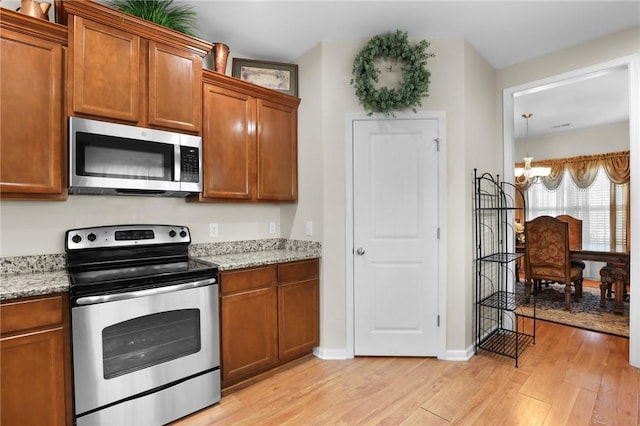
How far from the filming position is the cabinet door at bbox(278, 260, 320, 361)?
8.44ft

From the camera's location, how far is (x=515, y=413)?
2016mm

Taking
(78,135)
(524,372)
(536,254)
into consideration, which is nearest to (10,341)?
(78,135)

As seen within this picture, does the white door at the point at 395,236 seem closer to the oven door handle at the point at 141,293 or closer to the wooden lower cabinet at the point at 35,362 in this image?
the oven door handle at the point at 141,293

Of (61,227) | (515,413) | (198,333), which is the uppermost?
(61,227)

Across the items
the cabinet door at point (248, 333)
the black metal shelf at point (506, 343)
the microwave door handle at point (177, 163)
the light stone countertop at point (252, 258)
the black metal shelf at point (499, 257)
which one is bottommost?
the black metal shelf at point (506, 343)

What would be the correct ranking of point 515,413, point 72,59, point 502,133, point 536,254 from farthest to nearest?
point 536,254 < point 502,133 < point 515,413 < point 72,59

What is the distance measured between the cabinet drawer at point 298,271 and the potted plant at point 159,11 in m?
1.90

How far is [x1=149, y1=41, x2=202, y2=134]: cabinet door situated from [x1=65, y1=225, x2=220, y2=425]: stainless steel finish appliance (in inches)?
31.3

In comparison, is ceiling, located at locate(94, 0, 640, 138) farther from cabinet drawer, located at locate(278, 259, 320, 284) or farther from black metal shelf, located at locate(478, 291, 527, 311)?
black metal shelf, located at locate(478, 291, 527, 311)

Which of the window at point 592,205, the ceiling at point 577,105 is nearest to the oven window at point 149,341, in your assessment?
the ceiling at point 577,105

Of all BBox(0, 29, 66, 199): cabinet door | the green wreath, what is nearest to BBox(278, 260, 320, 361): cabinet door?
the green wreath

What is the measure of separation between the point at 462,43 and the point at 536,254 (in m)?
2.94

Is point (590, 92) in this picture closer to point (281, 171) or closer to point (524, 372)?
point (524, 372)

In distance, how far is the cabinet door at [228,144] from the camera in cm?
248
